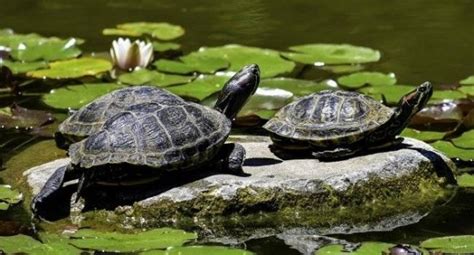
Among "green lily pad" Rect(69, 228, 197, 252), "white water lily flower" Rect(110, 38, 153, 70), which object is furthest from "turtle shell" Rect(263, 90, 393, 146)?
"white water lily flower" Rect(110, 38, 153, 70)

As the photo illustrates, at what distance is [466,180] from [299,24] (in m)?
4.01

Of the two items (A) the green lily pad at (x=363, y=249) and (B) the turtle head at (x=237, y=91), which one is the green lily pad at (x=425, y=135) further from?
(A) the green lily pad at (x=363, y=249)

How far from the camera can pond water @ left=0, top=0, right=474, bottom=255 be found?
7.49 meters

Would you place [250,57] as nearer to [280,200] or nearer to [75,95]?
[75,95]

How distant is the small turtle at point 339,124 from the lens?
190 inches

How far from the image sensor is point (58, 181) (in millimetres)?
4645

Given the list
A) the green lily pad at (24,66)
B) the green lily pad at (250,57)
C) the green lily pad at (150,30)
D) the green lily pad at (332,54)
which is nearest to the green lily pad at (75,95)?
the green lily pad at (24,66)

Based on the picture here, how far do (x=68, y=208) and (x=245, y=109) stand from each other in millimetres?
1744

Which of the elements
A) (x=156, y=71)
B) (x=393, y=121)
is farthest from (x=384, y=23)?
(x=393, y=121)

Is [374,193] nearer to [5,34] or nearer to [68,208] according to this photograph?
[68,208]

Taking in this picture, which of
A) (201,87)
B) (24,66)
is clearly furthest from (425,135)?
(24,66)

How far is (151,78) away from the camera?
6.82 m

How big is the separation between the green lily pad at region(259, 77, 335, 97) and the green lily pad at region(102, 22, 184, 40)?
171 centimetres

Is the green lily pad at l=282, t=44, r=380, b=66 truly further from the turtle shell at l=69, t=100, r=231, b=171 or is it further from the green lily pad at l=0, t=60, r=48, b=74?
the turtle shell at l=69, t=100, r=231, b=171
